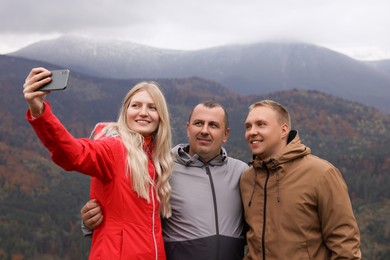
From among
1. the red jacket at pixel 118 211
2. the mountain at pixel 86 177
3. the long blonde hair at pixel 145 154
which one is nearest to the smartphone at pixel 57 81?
the red jacket at pixel 118 211

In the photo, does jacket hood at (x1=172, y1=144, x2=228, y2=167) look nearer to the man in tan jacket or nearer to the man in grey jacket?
the man in grey jacket

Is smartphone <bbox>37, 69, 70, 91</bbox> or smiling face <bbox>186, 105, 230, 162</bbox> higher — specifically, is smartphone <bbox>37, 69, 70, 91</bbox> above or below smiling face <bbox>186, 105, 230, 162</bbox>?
above

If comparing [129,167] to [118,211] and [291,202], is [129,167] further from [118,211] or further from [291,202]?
[291,202]

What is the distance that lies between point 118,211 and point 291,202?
4.06 ft

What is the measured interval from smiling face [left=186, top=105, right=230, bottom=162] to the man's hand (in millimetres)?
974

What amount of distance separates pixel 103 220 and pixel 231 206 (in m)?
1.05

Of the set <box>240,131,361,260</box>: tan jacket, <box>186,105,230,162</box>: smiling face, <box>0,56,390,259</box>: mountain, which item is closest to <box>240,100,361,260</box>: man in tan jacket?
<box>240,131,361,260</box>: tan jacket

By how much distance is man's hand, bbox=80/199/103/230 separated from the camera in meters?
3.20

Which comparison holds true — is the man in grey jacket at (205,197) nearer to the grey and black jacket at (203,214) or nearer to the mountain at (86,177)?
the grey and black jacket at (203,214)

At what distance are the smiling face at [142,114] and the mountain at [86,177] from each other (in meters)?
11.1

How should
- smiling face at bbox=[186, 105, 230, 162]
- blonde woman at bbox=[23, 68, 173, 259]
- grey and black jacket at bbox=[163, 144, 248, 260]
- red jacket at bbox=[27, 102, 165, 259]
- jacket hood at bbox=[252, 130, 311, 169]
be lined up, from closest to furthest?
blonde woman at bbox=[23, 68, 173, 259] < red jacket at bbox=[27, 102, 165, 259] < jacket hood at bbox=[252, 130, 311, 169] < grey and black jacket at bbox=[163, 144, 248, 260] < smiling face at bbox=[186, 105, 230, 162]

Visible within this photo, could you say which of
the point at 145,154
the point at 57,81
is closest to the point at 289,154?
the point at 145,154

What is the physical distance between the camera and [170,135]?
11.6 feet

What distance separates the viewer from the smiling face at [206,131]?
375 centimetres
